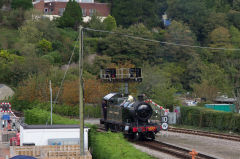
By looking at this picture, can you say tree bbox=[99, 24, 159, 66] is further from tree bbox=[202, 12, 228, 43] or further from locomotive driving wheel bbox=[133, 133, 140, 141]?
locomotive driving wheel bbox=[133, 133, 140, 141]

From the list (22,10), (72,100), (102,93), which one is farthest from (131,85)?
(22,10)

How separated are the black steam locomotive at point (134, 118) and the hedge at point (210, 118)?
787 cm

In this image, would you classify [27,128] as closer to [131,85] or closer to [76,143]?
[76,143]

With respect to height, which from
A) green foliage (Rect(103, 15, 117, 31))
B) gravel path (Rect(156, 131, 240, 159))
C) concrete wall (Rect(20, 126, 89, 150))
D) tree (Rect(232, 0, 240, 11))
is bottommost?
gravel path (Rect(156, 131, 240, 159))

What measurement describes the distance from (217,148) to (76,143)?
7.71 meters

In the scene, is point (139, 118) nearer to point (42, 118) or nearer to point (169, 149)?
point (169, 149)

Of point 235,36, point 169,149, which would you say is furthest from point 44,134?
point 235,36

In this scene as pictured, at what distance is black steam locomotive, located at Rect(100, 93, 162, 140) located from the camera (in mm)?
26984

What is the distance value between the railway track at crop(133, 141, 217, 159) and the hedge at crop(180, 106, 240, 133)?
8.53 m

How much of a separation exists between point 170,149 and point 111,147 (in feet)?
24.5

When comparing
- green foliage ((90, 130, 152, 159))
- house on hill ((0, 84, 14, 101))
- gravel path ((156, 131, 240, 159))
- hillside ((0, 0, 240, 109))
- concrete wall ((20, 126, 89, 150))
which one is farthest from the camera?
house on hill ((0, 84, 14, 101))

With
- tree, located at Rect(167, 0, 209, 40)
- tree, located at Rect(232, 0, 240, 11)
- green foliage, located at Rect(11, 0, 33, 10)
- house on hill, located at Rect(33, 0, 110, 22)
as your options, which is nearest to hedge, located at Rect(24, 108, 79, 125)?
green foliage, located at Rect(11, 0, 33, 10)

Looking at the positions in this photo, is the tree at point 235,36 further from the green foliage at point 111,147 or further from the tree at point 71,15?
the green foliage at point 111,147

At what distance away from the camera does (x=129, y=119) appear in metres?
27.8
